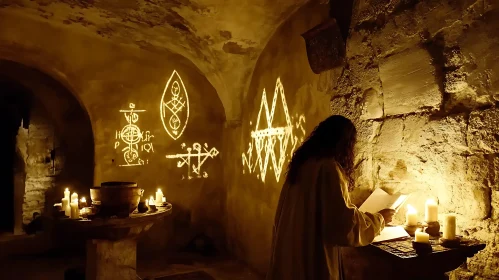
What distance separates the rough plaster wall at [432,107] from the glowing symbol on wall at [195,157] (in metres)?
3.29

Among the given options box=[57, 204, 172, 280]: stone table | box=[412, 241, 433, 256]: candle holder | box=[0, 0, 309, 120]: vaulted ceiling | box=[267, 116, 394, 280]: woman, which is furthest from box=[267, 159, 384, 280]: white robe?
box=[0, 0, 309, 120]: vaulted ceiling

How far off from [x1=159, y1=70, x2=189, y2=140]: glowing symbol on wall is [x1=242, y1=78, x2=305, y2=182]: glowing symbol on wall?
1232mm

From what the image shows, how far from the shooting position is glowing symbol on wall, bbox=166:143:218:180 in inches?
238

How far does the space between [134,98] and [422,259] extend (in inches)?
182

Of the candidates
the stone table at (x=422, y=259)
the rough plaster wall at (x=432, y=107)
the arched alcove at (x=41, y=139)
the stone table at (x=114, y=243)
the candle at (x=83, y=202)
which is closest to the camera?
the stone table at (x=422, y=259)

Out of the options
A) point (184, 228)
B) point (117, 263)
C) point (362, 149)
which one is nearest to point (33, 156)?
→ point (184, 228)

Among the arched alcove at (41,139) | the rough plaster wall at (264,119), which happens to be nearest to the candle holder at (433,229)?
the rough plaster wall at (264,119)

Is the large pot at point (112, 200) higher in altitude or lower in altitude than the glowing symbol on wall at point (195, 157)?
lower

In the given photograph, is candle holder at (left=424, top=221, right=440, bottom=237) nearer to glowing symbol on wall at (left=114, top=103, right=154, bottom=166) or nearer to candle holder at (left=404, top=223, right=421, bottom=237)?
candle holder at (left=404, top=223, right=421, bottom=237)

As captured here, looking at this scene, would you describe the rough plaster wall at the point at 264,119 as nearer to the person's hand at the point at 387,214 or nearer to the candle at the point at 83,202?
the person's hand at the point at 387,214

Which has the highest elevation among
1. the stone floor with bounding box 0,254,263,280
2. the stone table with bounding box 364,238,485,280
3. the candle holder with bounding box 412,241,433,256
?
the candle holder with bounding box 412,241,433,256

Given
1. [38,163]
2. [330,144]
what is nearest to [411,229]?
[330,144]

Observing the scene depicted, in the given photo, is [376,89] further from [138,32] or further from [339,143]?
[138,32]

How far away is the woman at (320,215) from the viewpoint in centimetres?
211
